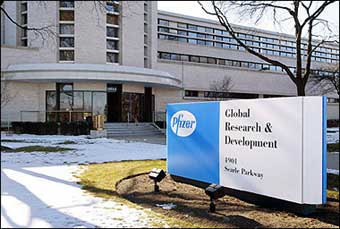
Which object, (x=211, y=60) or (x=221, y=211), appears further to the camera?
(x=211, y=60)

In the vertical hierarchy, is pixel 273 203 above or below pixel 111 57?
below

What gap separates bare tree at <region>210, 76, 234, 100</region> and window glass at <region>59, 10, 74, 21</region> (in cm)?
1677

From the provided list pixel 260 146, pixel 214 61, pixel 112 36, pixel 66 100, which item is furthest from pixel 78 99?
pixel 260 146

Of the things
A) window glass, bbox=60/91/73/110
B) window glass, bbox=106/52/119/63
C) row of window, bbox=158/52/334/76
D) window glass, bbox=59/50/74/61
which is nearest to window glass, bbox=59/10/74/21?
window glass, bbox=59/50/74/61

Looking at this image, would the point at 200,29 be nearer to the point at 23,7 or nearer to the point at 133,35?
the point at 133,35

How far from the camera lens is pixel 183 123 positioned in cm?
820

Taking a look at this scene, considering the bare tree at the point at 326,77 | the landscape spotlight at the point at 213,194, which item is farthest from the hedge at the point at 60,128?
the landscape spotlight at the point at 213,194

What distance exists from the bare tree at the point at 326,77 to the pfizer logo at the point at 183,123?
25.8m

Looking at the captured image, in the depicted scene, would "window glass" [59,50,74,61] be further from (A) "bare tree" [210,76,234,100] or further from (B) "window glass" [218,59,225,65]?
(B) "window glass" [218,59,225,65]

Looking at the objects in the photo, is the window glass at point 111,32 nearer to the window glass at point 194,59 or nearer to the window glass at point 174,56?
the window glass at point 174,56

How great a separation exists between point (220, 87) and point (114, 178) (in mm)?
35085

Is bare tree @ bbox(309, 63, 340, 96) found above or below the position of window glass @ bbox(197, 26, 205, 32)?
below

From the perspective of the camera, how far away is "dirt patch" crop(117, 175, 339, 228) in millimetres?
5555

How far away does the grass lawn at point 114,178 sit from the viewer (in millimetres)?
5754
